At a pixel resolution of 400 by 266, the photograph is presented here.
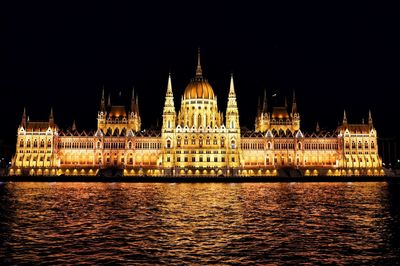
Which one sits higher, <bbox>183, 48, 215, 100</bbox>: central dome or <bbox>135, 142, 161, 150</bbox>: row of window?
<bbox>183, 48, 215, 100</bbox>: central dome

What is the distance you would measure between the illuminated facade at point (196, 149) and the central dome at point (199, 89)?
286 millimetres

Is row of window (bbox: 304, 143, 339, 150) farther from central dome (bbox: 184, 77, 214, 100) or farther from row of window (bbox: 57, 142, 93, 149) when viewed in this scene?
row of window (bbox: 57, 142, 93, 149)

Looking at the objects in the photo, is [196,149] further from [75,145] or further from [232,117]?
[75,145]

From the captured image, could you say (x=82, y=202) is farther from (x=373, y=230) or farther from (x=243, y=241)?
(x=373, y=230)

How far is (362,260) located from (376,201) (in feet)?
104

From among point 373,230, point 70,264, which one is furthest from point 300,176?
point 70,264

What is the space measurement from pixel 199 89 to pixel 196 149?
1999 cm

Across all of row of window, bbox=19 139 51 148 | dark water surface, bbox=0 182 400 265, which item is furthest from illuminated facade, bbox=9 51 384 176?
dark water surface, bbox=0 182 400 265

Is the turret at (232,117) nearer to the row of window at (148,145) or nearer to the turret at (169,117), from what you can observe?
the turret at (169,117)

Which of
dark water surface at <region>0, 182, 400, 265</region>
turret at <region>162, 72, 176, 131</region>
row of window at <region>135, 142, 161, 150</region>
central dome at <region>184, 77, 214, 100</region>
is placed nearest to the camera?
dark water surface at <region>0, 182, 400, 265</region>

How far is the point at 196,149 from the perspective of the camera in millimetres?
116938

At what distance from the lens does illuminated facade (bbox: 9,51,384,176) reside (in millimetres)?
114688

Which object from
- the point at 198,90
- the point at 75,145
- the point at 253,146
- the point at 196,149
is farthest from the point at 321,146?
the point at 75,145

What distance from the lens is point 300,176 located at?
10888 cm
